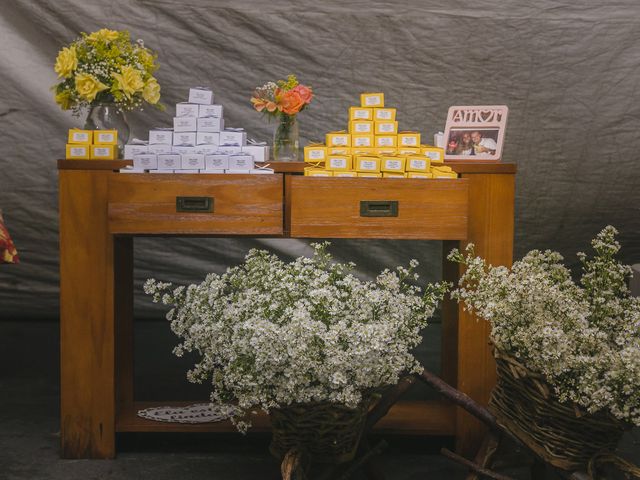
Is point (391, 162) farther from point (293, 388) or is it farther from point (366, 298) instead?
point (293, 388)

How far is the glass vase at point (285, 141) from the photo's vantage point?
2.64 m

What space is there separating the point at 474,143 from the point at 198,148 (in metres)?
0.79

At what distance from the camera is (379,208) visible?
234 cm

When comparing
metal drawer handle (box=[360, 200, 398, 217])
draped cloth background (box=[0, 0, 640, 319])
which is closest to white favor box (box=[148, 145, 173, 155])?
metal drawer handle (box=[360, 200, 398, 217])

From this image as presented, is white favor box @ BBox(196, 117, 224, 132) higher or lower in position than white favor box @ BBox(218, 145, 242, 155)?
higher

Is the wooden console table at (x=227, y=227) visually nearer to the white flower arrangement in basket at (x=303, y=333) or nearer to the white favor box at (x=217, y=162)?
the white favor box at (x=217, y=162)

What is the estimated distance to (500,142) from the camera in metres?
2.59

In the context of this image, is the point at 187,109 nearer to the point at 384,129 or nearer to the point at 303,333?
the point at 384,129

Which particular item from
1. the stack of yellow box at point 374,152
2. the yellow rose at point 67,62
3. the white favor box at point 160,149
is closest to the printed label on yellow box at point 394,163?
the stack of yellow box at point 374,152

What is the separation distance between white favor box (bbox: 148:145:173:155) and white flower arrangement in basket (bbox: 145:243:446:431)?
0.45m

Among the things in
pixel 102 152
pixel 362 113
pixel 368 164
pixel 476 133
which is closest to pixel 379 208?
pixel 368 164

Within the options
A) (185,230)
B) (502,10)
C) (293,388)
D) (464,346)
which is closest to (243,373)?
(293,388)

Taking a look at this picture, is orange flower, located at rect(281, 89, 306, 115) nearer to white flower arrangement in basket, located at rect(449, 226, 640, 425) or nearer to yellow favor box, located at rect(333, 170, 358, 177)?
yellow favor box, located at rect(333, 170, 358, 177)

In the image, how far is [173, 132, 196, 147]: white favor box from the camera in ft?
8.16
